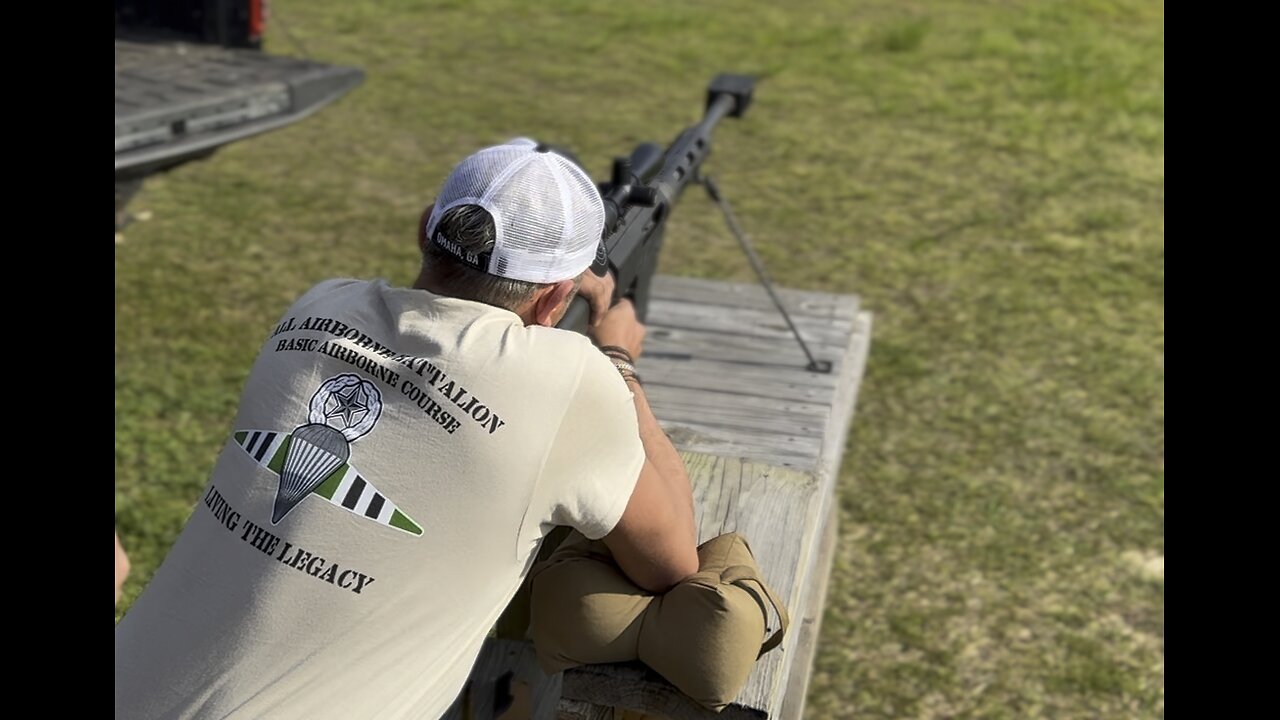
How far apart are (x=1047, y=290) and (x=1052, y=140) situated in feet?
9.45

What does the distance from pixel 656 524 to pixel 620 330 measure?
2.13ft

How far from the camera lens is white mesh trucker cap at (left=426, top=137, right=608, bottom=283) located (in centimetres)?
213

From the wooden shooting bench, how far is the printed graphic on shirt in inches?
23.2

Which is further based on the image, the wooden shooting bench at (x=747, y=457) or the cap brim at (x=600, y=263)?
the cap brim at (x=600, y=263)

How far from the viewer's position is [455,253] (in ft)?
6.99

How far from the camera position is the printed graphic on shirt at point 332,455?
2.00 meters

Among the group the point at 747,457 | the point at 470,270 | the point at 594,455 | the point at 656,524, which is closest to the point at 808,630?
the point at 747,457

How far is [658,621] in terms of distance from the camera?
2273 millimetres

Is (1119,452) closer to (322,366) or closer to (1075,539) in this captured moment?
(1075,539)

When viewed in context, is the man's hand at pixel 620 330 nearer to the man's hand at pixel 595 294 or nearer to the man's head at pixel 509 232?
the man's hand at pixel 595 294

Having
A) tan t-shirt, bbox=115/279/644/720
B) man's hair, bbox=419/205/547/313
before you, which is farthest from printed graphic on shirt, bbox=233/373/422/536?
man's hair, bbox=419/205/547/313

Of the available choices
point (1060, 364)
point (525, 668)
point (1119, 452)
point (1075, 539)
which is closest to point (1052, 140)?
point (1060, 364)

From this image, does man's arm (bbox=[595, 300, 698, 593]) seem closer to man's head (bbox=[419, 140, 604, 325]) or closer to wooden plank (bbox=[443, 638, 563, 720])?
man's head (bbox=[419, 140, 604, 325])

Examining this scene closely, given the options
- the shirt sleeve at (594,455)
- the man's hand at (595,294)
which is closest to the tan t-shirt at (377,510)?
the shirt sleeve at (594,455)
